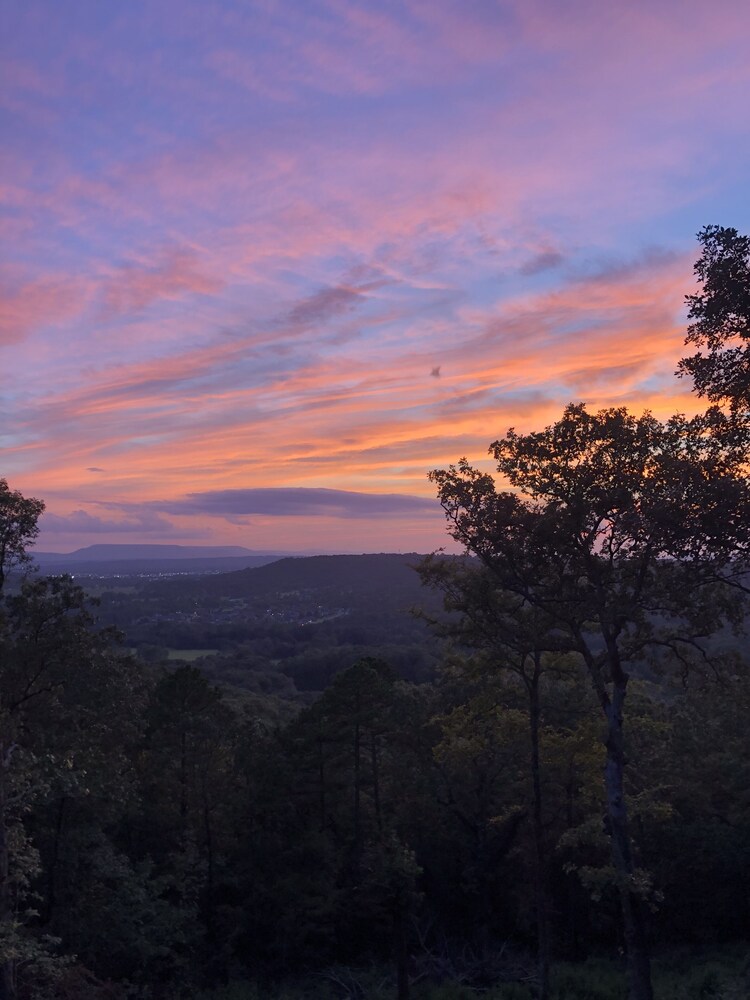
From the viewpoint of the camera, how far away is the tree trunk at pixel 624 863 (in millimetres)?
14555

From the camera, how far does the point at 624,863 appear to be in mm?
14625

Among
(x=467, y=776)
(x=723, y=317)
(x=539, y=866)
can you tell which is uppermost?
(x=723, y=317)

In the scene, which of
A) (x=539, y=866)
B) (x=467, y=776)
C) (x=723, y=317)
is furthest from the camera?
(x=467, y=776)

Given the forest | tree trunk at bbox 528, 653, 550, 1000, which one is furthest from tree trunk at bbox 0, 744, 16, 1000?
tree trunk at bbox 528, 653, 550, 1000

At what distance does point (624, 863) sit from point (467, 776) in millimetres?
15934

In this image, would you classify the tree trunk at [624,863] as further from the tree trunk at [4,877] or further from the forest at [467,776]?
the tree trunk at [4,877]

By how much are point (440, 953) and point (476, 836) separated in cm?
459

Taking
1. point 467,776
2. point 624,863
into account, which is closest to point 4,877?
point 624,863

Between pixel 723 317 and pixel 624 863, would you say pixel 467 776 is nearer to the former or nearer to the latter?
pixel 624 863

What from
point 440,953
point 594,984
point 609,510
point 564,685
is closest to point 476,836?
point 440,953

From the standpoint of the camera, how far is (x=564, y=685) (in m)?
28.7

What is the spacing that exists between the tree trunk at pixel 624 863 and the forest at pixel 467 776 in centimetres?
6

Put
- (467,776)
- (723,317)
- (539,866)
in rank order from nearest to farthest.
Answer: (723,317) < (539,866) < (467,776)

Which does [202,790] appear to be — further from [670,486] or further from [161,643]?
[161,643]
